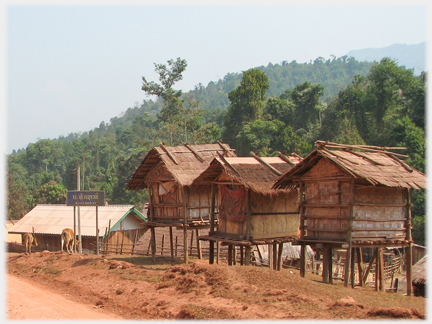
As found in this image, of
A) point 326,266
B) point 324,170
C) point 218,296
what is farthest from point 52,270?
point 324,170

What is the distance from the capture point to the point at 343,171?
1562 centimetres

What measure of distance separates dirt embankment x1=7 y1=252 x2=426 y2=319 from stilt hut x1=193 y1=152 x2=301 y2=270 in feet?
11.5

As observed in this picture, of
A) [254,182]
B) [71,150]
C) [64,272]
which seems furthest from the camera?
[71,150]

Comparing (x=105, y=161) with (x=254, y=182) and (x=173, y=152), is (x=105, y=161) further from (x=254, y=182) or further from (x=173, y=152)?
(x=254, y=182)

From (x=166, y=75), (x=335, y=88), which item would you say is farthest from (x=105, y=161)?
(x=335, y=88)

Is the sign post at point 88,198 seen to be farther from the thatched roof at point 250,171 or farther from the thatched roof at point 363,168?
the thatched roof at point 363,168

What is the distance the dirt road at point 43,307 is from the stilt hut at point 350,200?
730 cm

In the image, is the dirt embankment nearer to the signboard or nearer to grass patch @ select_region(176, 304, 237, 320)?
grass patch @ select_region(176, 304, 237, 320)

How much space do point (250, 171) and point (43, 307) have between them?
28.0 ft

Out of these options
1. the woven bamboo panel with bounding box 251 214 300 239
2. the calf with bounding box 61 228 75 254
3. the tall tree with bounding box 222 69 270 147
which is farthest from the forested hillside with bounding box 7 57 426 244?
the calf with bounding box 61 228 75 254

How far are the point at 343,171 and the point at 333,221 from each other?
5.72 feet

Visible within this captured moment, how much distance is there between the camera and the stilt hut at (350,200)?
Result: 15609 millimetres

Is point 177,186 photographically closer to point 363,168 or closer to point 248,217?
point 248,217

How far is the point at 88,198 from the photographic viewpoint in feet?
76.4
